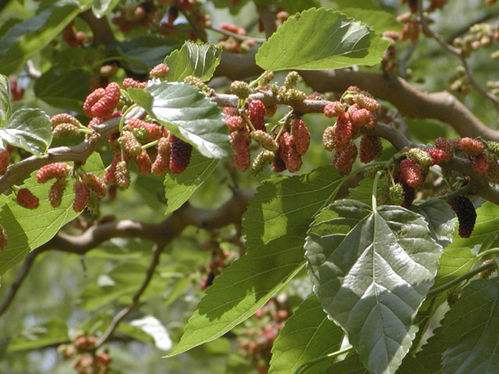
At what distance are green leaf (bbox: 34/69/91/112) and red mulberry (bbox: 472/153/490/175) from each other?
4.89 feet

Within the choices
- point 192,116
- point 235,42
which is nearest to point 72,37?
point 235,42

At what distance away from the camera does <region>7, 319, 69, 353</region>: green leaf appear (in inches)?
142

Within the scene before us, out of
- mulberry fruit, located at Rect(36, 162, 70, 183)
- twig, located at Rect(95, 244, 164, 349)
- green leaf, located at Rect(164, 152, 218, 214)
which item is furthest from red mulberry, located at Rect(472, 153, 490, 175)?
twig, located at Rect(95, 244, 164, 349)

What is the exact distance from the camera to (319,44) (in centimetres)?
169

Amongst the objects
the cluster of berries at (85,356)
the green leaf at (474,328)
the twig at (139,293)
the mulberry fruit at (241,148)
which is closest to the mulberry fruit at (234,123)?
the mulberry fruit at (241,148)

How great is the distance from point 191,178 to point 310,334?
363mm

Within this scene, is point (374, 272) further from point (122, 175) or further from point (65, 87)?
point (65, 87)

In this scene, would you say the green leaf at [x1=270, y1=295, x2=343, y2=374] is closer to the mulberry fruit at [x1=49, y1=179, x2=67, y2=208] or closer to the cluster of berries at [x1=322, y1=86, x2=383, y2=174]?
the cluster of berries at [x1=322, y1=86, x2=383, y2=174]

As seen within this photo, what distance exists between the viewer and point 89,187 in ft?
4.85

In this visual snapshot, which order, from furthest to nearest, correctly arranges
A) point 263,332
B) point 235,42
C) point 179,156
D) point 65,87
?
1. point 263,332
2. point 235,42
3. point 65,87
4. point 179,156

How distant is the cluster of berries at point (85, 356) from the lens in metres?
3.51

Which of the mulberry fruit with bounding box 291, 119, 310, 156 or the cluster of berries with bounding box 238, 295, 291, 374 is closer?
the mulberry fruit with bounding box 291, 119, 310, 156

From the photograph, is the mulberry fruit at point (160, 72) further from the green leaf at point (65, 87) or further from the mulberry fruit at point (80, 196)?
the green leaf at point (65, 87)

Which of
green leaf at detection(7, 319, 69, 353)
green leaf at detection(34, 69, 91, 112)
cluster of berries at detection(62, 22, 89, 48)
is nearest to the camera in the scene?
green leaf at detection(34, 69, 91, 112)
